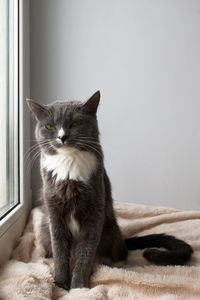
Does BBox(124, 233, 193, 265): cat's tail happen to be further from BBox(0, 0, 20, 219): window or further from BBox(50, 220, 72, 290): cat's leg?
BBox(0, 0, 20, 219): window

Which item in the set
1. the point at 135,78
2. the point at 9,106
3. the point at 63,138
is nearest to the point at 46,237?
the point at 63,138

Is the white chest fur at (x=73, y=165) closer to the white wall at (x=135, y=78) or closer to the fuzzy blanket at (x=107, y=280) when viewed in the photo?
the fuzzy blanket at (x=107, y=280)

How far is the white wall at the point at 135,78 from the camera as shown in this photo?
1.69m

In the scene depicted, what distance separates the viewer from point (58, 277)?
981mm

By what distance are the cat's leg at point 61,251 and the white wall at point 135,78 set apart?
77 centimetres

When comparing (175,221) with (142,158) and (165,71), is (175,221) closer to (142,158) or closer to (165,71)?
(142,158)

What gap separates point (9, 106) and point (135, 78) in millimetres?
750

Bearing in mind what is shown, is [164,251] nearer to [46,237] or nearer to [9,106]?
[46,237]

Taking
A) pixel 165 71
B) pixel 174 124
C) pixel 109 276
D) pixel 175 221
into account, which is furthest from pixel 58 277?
pixel 165 71

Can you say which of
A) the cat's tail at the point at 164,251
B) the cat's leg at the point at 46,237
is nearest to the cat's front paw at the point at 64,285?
the cat's leg at the point at 46,237

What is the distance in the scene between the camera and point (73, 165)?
103 cm

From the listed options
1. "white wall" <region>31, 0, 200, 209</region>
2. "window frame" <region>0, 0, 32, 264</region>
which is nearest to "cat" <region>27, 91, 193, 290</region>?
"window frame" <region>0, 0, 32, 264</region>

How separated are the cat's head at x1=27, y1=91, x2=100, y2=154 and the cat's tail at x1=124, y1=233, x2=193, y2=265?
0.47m

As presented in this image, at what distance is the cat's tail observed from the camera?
109cm
